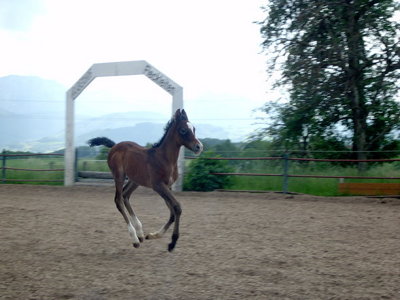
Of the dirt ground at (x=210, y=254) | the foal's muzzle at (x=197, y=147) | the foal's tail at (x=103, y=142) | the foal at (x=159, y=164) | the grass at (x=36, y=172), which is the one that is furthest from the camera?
the grass at (x=36, y=172)

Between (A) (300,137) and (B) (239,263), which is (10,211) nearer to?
(B) (239,263)

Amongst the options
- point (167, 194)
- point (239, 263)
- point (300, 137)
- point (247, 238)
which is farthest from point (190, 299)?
point (300, 137)

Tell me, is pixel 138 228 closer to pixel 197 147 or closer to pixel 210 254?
pixel 210 254

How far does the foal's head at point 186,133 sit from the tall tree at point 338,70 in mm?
8732

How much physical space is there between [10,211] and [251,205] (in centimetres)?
544

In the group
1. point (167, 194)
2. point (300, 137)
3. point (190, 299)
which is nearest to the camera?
point (190, 299)

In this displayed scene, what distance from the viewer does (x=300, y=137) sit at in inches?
547

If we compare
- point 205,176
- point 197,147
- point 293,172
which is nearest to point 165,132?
point 197,147

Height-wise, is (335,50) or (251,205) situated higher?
(335,50)

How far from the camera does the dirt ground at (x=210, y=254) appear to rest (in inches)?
153

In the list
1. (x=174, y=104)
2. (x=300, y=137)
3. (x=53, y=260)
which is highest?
(x=174, y=104)

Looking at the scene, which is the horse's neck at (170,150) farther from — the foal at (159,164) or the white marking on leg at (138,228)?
the white marking on leg at (138,228)

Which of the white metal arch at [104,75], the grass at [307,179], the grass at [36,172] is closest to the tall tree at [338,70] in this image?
the grass at [307,179]

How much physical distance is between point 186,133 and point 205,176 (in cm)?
731
